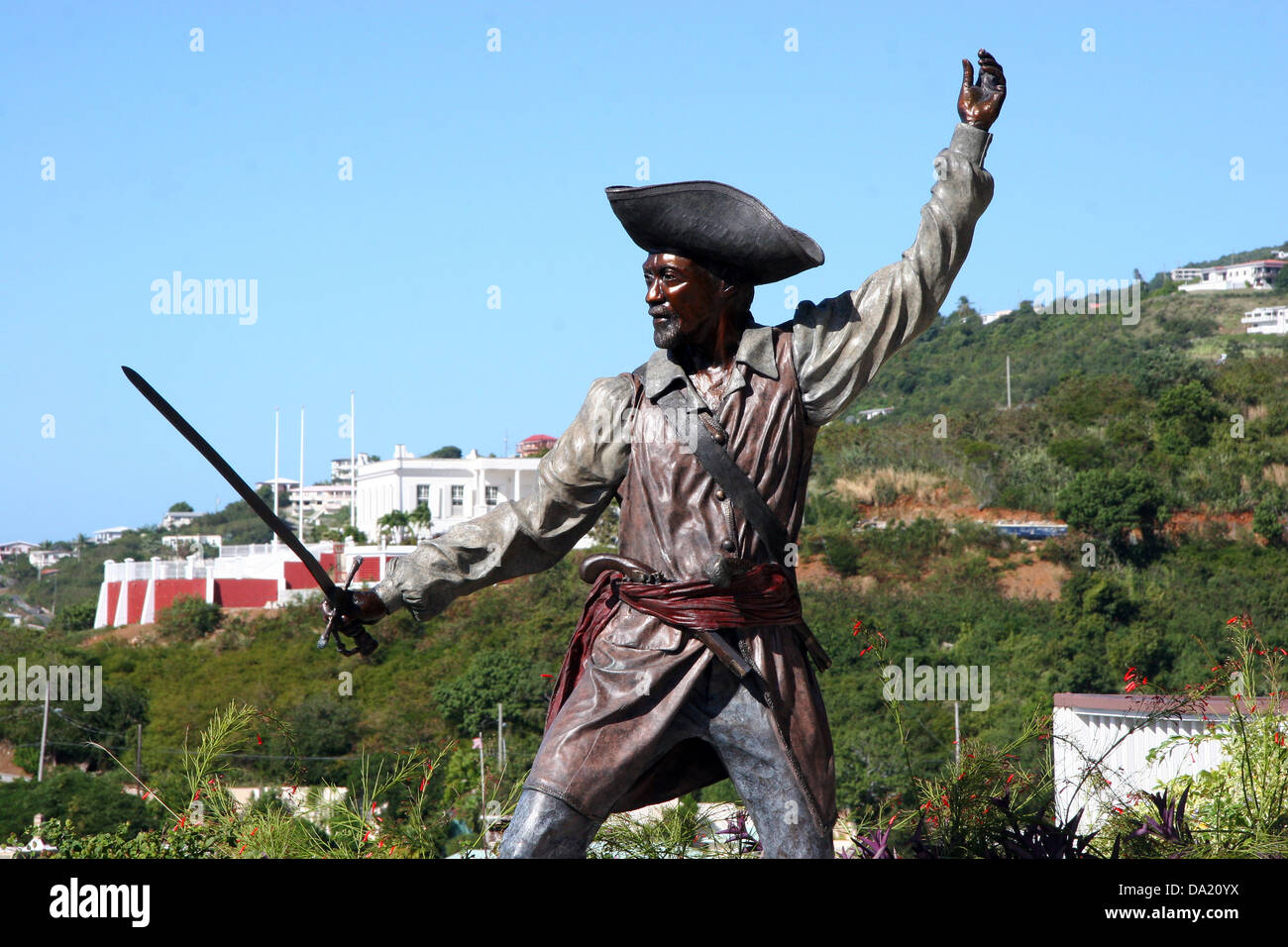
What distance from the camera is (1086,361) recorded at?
5319cm

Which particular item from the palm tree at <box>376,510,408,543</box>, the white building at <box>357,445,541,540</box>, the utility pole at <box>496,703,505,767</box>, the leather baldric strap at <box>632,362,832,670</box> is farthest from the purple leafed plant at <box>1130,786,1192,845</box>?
the white building at <box>357,445,541,540</box>

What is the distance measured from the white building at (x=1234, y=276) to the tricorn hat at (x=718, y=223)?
233 ft

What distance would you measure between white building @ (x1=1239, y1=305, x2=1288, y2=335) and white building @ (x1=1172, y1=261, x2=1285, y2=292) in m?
6.53

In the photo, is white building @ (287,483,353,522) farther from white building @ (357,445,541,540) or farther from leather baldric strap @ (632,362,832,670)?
leather baldric strap @ (632,362,832,670)

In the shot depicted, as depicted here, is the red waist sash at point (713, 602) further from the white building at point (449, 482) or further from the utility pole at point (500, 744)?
the white building at point (449, 482)

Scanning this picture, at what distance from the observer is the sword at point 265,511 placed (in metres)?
3.59

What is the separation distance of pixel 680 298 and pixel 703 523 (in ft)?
1.93

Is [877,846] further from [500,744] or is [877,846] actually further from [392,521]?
[392,521]

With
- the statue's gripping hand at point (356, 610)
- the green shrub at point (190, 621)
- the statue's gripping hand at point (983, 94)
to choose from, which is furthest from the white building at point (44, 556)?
the statue's gripping hand at point (983, 94)

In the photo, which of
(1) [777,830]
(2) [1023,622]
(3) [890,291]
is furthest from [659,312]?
(2) [1023,622]

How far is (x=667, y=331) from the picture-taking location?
147 inches

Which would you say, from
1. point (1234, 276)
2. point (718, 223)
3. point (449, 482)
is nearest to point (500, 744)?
point (718, 223)

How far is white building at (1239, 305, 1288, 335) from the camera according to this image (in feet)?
198

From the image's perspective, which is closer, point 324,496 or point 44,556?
point 44,556
